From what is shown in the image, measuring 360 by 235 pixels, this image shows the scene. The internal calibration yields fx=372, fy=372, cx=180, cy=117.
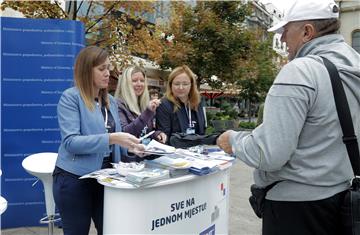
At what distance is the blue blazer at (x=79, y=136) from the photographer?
212 centimetres

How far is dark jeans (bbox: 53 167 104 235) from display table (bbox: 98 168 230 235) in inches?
14.1

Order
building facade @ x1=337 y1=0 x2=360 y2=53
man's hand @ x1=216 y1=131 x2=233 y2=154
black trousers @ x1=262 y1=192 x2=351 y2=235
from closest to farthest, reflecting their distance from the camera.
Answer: black trousers @ x1=262 y1=192 x2=351 y2=235 → man's hand @ x1=216 y1=131 x2=233 y2=154 → building facade @ x1=337 y1=0 x2=360 y2=53

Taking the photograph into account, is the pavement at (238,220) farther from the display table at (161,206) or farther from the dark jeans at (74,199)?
the display table at (161,206)

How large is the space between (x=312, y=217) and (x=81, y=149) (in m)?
1.27

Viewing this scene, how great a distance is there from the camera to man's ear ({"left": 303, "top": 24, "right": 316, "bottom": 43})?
1685 millimetres

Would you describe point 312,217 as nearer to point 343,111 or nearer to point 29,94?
point 343,111

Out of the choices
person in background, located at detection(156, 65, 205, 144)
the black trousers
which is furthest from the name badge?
the black trousers

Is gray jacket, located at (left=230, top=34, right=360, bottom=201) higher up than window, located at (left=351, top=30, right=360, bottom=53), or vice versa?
window, located at (left=351, top=30, right=360, bottom=53)

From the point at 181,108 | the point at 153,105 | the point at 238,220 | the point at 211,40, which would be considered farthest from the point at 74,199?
the point at 211,40

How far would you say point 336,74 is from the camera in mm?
1565

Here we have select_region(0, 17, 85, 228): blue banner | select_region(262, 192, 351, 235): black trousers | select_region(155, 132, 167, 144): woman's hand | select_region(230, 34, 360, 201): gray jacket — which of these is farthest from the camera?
select_region(0, 17, 85, 228): blue banner

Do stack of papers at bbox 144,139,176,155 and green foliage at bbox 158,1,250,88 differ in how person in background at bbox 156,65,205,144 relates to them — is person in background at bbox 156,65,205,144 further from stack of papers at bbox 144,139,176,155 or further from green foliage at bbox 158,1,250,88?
green foliage at bbox 158,1,250,88

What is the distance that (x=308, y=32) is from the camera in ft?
5.58

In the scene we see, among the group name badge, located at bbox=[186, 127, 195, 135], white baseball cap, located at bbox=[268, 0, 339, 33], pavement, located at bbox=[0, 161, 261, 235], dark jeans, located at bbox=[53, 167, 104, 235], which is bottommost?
pavement, located at bbox=[0, 161, 261, 235]
